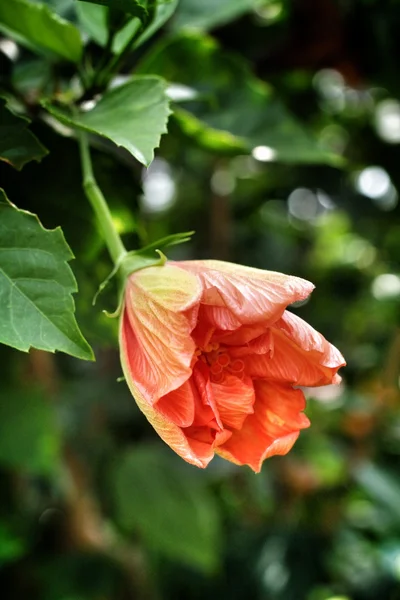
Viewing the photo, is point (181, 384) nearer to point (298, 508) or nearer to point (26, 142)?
point (26, 142)

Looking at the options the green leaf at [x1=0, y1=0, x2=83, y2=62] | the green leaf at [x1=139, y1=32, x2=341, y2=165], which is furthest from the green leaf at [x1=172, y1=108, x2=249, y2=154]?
the green leaf at [x1=0, y1=0, x2=83, y2=62]

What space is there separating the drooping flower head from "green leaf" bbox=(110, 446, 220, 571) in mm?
1017

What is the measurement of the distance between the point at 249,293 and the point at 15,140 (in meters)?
0.23

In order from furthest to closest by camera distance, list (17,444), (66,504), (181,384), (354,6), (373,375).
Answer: (373,375) < (66,504) < (17,444) < (354,6) < (181,384)

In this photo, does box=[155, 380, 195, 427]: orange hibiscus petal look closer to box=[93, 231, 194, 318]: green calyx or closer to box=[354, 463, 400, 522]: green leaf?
box=[93, 231, 194, 318]: green calyx

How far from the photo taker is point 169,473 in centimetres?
156

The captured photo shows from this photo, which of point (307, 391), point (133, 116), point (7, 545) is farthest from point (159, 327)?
point (307, 391)

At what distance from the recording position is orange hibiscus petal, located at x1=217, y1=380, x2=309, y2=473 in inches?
18.7

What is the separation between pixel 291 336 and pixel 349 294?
130 centimetres

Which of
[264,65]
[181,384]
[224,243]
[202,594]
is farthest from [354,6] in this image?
[202,594]

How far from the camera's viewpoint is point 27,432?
1264 mm

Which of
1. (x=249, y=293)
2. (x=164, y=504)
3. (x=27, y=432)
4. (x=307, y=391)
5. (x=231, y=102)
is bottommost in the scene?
(x=307, y=391)

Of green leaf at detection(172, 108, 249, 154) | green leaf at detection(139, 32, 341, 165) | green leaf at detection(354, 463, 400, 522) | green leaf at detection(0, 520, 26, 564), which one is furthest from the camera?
green leaf at detection(354, 463, 400, 522)

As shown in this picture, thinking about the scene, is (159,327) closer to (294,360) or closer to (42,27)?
(294,360)
